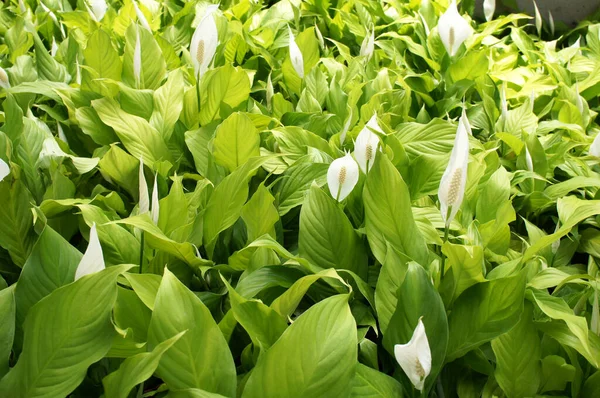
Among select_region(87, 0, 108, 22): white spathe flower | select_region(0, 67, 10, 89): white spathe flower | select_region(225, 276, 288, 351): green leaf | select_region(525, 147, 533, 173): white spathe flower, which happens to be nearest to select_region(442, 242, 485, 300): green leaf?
select_region(225, 276, 288, 351): green leaf

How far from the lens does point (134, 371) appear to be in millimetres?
591

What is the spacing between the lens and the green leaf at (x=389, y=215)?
2.65 ft

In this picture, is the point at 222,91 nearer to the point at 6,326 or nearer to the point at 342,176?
the point at 342,176

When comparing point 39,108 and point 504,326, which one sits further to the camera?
point 39,108

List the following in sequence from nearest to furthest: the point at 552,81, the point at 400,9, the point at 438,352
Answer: the point at 438,352, the point at 552,81, the point at 400,9

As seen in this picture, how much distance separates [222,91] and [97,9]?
0.65 m

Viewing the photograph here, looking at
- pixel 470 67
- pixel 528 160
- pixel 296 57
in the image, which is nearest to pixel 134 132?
pixel 296 57

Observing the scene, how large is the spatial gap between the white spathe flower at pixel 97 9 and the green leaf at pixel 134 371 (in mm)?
1190

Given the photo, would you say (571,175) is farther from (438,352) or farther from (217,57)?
(217,57)

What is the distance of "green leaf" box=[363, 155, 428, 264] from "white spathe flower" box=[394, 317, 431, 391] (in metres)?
0.22

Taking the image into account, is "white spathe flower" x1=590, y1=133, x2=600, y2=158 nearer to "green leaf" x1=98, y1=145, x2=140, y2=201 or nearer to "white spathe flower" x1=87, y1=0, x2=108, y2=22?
"green leaf" x1=98, y1=145, x2=140, y2=201

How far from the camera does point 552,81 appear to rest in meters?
1.57

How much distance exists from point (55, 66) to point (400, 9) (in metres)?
1.09

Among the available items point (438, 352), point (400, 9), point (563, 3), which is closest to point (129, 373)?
point (438, 352)
